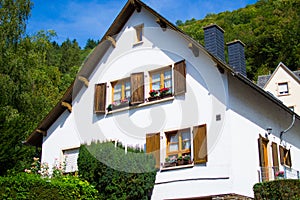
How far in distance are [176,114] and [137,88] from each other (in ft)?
6.96

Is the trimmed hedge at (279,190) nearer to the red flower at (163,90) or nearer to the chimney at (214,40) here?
the red flower at (163,90)

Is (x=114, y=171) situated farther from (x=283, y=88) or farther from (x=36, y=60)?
(x=283, y=88)

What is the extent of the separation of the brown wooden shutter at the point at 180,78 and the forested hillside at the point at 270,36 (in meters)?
36.9

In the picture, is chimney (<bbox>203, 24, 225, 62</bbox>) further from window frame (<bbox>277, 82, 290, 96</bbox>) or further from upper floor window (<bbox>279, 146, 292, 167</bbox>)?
window frame (<bbox>277, 82, 290, 96</bbox>)

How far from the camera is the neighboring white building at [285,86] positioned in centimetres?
3450

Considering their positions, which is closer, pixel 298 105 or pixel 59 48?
pixel 298 105


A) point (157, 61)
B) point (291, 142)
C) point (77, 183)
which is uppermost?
point (157, 61)

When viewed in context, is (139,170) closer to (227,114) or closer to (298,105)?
(227,114)

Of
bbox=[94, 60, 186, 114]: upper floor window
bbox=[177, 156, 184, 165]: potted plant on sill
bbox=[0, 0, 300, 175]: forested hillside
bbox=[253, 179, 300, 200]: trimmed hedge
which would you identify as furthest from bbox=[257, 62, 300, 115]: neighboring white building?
bbox=[253, 179, 300, 200]: trimmed hedge

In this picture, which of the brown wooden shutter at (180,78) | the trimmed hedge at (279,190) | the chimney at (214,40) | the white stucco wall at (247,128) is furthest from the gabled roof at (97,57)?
the trimmed hedge at (279,190)

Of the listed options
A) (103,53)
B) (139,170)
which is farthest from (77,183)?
(103,53)

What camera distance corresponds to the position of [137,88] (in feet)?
56.6

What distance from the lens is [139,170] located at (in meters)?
15.0

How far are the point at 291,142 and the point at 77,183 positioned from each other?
35.2 feet
